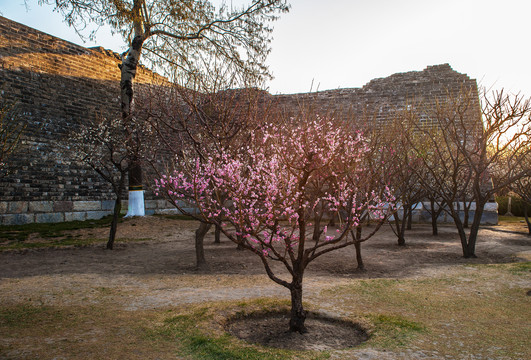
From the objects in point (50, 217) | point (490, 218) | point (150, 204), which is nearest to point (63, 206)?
point (50, 217)

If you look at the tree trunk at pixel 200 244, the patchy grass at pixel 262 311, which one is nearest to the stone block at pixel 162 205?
the tree trunk at pixel 200 244

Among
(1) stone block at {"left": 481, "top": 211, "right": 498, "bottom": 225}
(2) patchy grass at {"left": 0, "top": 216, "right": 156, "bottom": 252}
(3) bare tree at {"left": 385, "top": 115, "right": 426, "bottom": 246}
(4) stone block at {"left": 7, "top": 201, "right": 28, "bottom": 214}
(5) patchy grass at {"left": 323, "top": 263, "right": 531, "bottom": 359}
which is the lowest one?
(5) patchy grass at {"left": 323, "top": 263, "right": 531, "bottom": 359}

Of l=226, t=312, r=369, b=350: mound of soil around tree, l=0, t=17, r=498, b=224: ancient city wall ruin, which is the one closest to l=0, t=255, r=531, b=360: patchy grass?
l=226, t=312, r=369, b=350: mound of soil around tree

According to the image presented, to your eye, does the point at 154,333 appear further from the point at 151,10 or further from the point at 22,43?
the point at 151,10

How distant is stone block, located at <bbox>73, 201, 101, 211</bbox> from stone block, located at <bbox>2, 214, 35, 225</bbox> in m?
1.60

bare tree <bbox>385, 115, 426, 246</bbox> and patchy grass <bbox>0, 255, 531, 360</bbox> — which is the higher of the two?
bare tree <bbox>385, 115, 426, 246</bbox>

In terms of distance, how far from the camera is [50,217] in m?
13.6

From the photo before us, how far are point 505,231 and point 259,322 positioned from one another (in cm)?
1366

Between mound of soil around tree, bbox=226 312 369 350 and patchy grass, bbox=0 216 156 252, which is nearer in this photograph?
mound of soil around tree, bbox=226 312 369 350

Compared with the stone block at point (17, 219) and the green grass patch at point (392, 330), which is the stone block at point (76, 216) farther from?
the green grass patch at point (392, 330)

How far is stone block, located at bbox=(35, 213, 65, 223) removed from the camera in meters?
13.3

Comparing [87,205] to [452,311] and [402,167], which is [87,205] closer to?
[402,167]

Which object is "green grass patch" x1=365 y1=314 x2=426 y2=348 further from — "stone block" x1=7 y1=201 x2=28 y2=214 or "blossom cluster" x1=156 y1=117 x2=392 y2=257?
"stone block" x1=7 y1=201 x2=28 y2=214

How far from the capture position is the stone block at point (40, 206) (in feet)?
43.1
